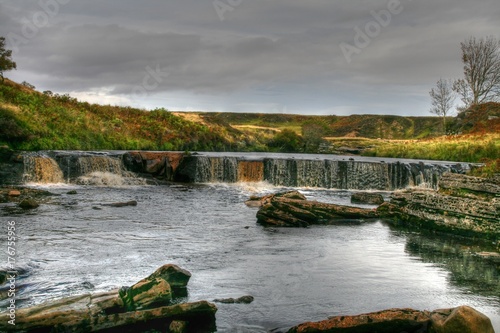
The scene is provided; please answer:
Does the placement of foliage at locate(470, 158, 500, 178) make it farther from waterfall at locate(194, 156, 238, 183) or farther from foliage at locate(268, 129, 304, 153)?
foliage at locate(268, 129, 304, 153)

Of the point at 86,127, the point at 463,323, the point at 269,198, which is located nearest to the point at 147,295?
the point at 463,323

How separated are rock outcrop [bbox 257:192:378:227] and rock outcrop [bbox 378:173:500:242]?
2385mm

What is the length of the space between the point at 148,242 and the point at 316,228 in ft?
21.2

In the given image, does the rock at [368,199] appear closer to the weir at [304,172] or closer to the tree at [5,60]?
the weir at [304,172]

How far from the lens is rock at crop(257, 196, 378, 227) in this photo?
59.2 feet

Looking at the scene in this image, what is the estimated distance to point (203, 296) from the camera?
9328 millimetres

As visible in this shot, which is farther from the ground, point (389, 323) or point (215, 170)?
point (215, 170)

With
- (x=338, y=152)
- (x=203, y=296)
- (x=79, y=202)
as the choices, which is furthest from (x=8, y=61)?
(x=203, y=296)

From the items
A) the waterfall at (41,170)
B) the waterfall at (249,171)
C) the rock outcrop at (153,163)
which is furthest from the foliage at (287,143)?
the waterfall at (41,170)

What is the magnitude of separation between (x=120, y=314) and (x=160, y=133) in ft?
176

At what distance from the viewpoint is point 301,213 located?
1839 centimetres

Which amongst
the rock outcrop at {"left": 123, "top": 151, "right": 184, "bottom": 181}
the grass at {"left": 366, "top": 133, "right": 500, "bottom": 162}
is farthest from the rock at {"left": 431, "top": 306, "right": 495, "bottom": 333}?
the grass at {"left": 366, "top": 133, "right": 500, "bottom": 162}

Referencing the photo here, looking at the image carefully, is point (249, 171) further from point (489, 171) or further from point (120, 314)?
point (120, 314)

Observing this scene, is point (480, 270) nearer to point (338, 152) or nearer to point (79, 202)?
point (79, 202)
